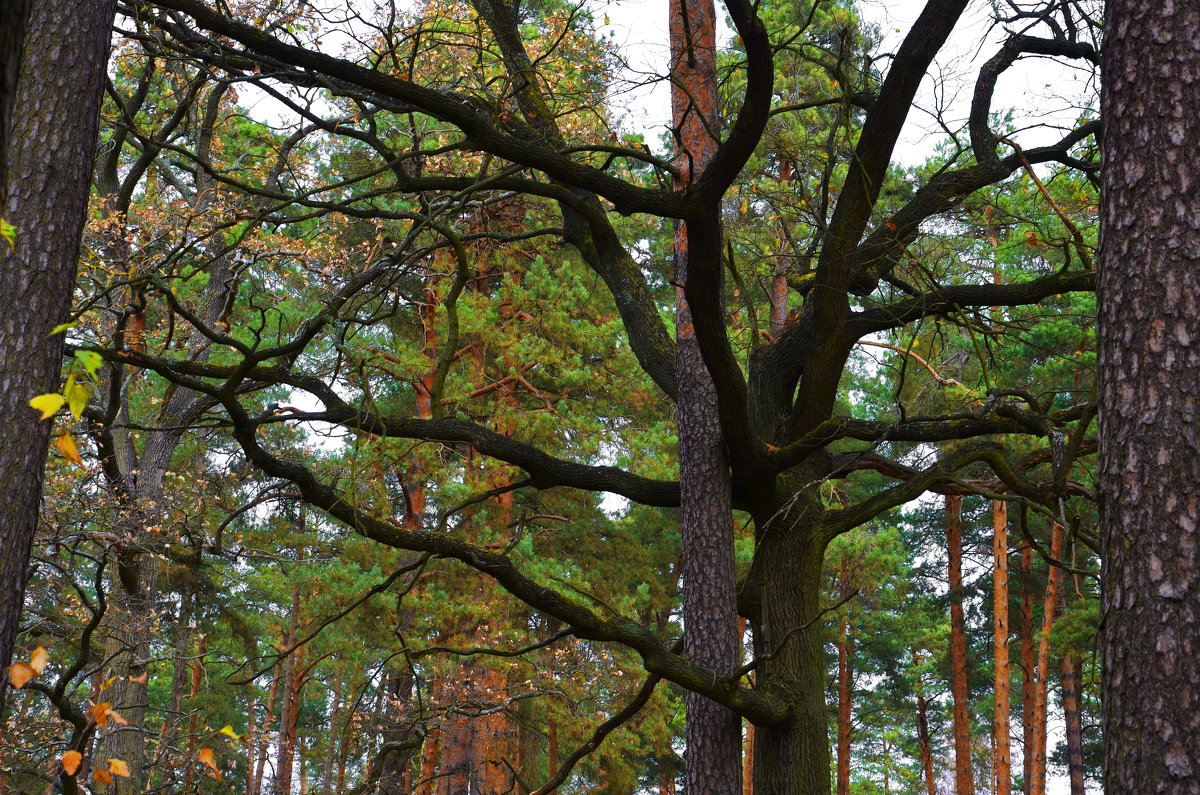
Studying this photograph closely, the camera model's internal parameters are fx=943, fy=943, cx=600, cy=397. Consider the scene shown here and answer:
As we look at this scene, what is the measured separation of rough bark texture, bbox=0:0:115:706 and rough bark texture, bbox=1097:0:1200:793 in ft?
10.2

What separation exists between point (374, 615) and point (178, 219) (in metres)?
7.22

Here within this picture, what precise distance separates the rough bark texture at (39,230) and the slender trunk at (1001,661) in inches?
564

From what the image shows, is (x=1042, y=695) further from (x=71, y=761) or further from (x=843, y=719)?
(x=71, y=761)

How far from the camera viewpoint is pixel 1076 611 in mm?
15242

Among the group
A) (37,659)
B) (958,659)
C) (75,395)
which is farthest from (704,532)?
(958,659)

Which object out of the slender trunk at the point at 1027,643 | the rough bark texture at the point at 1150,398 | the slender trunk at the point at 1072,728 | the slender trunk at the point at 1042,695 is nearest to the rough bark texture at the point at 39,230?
the rough bark texture at the point at 1150,398

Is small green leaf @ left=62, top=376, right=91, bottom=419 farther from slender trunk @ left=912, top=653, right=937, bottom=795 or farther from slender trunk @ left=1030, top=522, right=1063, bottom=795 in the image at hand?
slender trunk @ left=912, top=653, right=937, bottom=795

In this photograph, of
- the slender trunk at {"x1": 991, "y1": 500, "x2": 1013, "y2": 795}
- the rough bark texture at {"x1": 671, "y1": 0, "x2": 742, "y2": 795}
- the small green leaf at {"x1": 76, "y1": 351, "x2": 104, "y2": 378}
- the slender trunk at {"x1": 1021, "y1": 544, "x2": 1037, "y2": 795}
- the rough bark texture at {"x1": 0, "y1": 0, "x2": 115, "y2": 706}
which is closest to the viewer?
the small green leaf at {"x1": 76, "y1": 351, "x2": 104, "y2": 378}

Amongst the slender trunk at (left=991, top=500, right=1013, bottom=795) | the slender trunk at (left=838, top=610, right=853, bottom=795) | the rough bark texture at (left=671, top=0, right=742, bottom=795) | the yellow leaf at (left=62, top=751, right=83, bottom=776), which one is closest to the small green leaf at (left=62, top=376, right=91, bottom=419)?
the yellow leaf at (left=62, top=751, right=83, bottom=776)

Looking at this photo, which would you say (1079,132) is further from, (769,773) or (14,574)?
(14,574)

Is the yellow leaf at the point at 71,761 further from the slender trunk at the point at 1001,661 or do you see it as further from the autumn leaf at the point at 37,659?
the slender trunk at the point at 1001,661

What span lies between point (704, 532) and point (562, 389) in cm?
934

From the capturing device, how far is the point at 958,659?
18.5m

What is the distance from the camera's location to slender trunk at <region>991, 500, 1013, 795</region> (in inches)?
577
